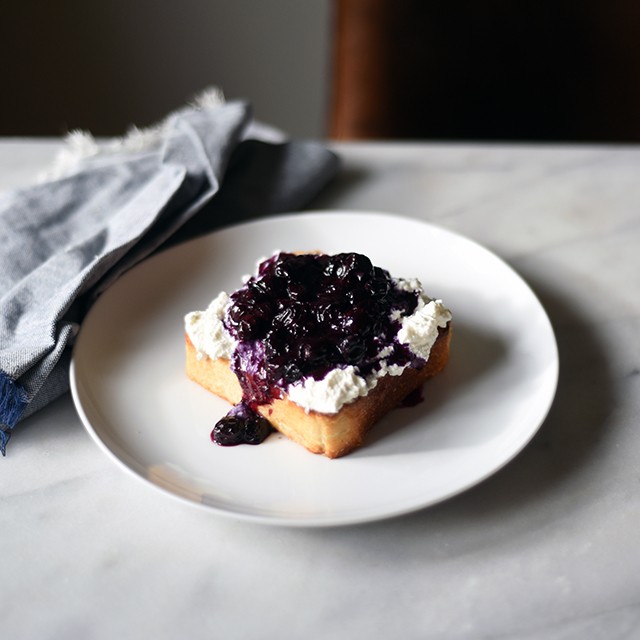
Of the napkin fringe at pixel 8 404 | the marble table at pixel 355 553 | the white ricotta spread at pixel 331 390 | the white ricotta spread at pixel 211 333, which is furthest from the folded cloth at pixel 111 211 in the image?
the white ricotta spread at pixel 331 390

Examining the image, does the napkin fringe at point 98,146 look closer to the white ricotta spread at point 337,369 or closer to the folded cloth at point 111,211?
the folded cloth at point 111,211

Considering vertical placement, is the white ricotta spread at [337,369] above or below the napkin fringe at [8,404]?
above

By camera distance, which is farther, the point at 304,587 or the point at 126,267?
the point at 126,267

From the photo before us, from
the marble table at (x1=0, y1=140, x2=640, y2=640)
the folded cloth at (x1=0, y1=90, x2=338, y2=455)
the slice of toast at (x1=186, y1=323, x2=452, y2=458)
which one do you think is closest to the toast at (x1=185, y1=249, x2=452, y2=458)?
the slice of toast at (x1=186, y1=323, x2=452, y2=458)

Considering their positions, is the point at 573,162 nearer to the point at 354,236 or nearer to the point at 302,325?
the point at 354,236

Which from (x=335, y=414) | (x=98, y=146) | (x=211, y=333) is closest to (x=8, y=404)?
(x=211, y=333)

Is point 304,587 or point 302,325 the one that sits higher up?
point 302,325

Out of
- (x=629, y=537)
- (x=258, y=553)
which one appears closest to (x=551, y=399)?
(x=629, y=537)
